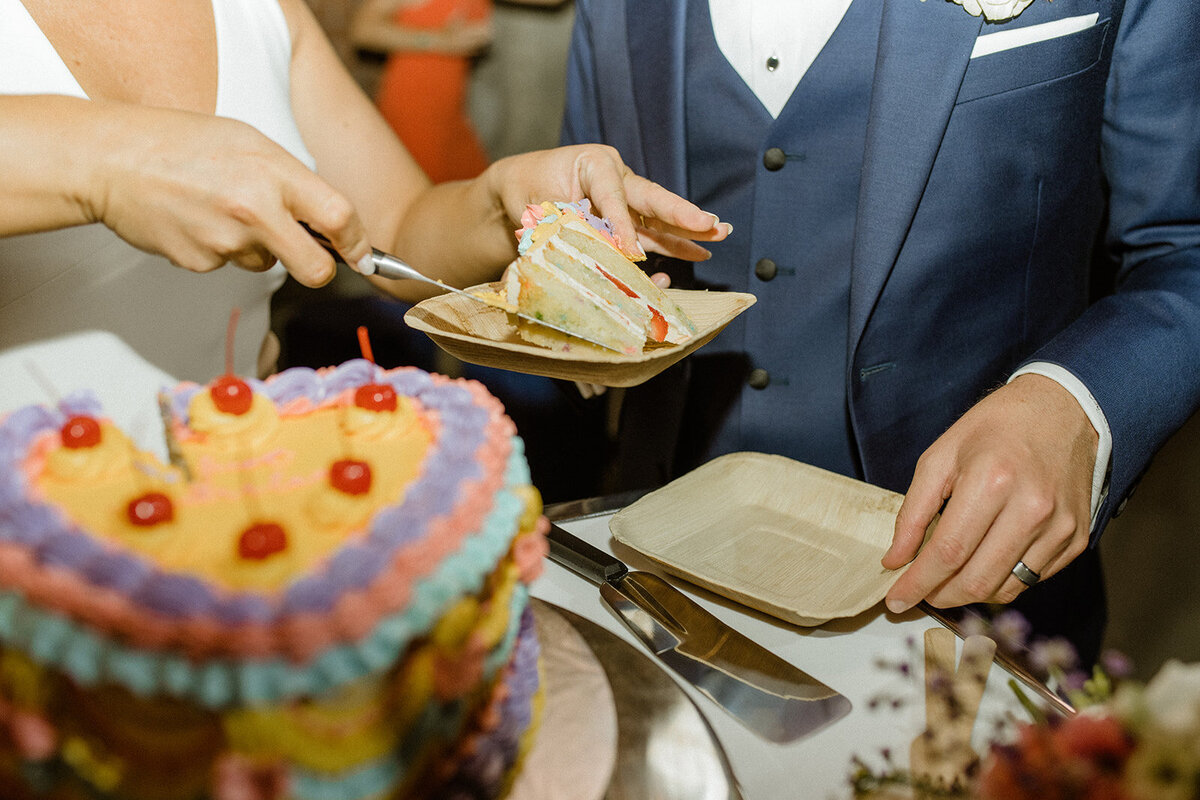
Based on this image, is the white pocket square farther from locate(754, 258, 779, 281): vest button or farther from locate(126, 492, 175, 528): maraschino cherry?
locate(126, 492, 175, 528): maraschino cherry

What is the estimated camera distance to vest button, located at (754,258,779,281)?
1902mm

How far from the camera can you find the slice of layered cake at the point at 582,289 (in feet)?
4.93

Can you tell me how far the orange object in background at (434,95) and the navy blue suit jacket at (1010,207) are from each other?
2.24m

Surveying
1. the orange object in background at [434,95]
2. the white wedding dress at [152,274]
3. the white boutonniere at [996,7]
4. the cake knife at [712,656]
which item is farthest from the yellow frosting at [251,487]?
the orange object in background at [434,95]

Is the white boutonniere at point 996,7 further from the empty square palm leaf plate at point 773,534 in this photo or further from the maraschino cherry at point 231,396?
the maraschino cherry at point 231,396

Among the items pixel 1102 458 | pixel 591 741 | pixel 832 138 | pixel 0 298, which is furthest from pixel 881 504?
pixel 0 298

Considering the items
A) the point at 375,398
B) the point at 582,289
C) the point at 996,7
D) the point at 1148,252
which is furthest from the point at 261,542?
the point at 1148,252

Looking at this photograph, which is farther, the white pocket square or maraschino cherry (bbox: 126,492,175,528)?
the white pocket square

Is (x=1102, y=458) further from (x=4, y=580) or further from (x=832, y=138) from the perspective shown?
→ (x=4, y=580)

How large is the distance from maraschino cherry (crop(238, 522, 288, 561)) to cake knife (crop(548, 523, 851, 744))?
0.64 metres

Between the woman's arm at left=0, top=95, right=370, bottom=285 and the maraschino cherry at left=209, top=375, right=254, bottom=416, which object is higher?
the woman's arm at left=0, top=95, right=370, bottom=285

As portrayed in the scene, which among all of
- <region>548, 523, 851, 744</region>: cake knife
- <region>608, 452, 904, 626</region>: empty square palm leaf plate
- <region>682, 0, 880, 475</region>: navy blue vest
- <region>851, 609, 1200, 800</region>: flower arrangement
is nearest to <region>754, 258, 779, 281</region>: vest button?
<region>682, 0, 880, 475</region>: navy blue vest

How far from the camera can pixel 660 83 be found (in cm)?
190

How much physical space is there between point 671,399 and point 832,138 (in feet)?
2.51
